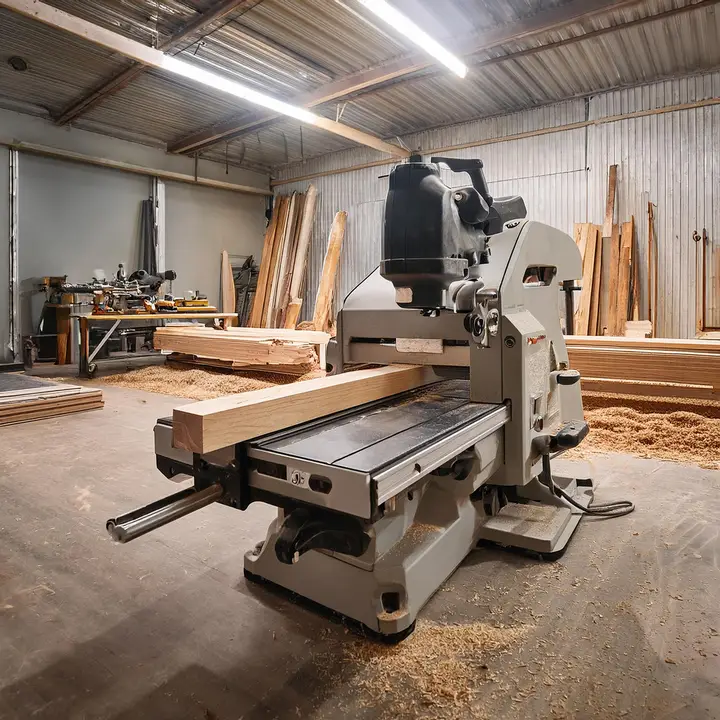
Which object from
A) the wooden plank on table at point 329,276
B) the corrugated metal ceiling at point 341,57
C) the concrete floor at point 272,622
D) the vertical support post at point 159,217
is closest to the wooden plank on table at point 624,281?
the corrugated metal ceiling at point 341,57

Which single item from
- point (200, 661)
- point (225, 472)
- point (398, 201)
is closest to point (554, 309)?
point (398, 201)

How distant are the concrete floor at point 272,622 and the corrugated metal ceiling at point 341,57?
4397 millimetres

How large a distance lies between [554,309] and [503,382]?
661mm

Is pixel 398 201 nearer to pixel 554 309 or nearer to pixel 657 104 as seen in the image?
pixel 554 309

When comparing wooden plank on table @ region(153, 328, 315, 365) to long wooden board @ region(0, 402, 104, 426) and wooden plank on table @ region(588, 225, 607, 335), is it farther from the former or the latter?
wooden plank on table @ region(588, 225, 607, 335)

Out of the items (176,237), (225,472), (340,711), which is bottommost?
(340,711)

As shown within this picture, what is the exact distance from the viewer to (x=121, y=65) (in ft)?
19.0

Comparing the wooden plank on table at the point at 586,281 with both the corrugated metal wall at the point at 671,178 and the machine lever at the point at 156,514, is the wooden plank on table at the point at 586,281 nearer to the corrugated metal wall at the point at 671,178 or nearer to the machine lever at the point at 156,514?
the corrugated metal wall at the point at 671,178

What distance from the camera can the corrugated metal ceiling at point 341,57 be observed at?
4688mm

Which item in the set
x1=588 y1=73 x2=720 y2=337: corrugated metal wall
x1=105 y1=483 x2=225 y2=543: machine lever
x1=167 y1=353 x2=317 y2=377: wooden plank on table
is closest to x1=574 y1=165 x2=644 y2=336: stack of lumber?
x1=588 y1=73 x2=720 y2=337: corrugated metal wall

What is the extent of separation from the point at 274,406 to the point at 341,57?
5262 millimetres

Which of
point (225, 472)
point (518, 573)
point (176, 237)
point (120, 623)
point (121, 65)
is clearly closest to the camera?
point (225, 472)

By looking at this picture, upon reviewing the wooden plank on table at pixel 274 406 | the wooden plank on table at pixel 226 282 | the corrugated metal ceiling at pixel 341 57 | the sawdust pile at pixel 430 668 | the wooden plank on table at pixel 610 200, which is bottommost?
the sawdust pile at pixel 430 668

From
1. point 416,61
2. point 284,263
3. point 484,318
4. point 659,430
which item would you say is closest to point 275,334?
point 416,61
